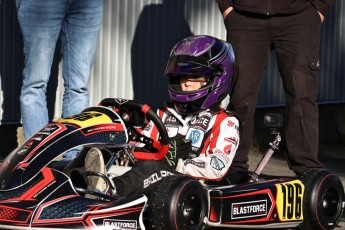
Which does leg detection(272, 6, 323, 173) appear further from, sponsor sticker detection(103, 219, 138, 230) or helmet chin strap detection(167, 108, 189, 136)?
sponsor sticker detection(103, 219, 138, 230)

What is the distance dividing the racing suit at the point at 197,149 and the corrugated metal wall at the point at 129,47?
6.33ft

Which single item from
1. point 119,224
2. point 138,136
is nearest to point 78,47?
point 138,136

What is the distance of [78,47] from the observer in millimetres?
7551

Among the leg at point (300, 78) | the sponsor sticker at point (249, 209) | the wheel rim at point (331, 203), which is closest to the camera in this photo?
the sponsor sticker at point (249, 209)

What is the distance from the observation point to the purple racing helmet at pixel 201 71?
21.5 feet

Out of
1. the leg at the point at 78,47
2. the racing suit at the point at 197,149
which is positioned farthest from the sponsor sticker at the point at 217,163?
the leg at the point at 78,47

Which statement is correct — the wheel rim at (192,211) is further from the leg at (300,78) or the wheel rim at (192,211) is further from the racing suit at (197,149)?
the leg at (300,78)

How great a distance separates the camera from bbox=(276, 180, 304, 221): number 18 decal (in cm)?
637

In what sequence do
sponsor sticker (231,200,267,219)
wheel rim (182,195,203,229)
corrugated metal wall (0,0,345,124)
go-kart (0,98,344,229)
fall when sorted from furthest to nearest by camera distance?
corrugated metal wall (0,0,345,124) → sponsor sticker (231,200,267,219) → wheel rim (182,195,203,229) → go-kart (0,98,344,229)

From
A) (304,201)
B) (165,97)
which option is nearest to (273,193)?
(304,201)

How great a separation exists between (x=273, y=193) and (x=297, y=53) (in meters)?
1.32

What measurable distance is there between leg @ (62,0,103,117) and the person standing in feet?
3.06

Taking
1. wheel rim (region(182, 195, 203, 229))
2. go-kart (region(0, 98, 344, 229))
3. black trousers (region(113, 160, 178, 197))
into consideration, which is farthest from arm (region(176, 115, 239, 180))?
wheel rim (region(182, 195, 203, 229))

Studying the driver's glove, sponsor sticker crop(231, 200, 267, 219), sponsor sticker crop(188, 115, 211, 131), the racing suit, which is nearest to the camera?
the racing suit
